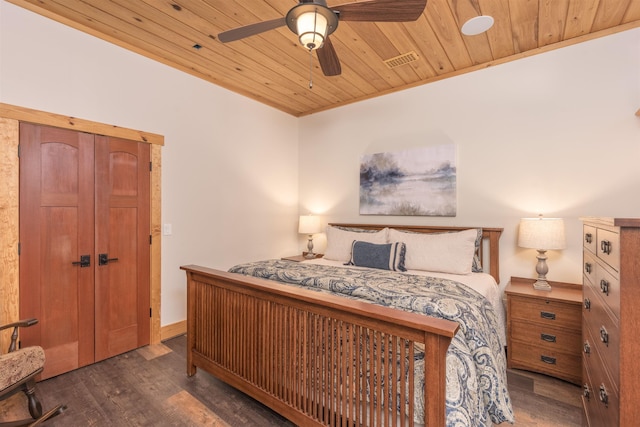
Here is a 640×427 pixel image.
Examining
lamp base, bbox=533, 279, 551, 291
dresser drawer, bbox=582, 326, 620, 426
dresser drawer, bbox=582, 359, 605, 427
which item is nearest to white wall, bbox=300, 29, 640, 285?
lamp base, bbox=533, 279, 551, 291

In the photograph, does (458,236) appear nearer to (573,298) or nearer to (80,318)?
(573,298)

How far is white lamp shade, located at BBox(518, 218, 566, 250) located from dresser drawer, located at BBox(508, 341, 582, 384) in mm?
831

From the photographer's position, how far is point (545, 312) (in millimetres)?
2381

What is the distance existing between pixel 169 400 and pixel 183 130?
8.32 ft

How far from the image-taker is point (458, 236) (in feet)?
9.49

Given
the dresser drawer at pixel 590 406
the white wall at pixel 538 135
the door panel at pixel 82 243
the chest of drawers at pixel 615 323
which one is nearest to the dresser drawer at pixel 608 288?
the chest of drawers at pixel 615 323

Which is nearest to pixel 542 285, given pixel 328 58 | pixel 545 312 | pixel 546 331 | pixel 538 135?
pixel 545 312

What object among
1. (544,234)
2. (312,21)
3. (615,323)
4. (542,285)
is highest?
(312,21)

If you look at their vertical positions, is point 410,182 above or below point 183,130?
below

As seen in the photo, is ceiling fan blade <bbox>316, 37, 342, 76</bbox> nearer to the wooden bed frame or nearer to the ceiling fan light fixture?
the ceiling fan light fixture

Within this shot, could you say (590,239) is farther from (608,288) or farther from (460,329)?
(460,329)

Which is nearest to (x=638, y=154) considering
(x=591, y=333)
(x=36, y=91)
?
(x=591, y=333)

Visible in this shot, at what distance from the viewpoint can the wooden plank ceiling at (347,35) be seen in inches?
87.1

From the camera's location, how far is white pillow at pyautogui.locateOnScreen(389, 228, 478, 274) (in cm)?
278
